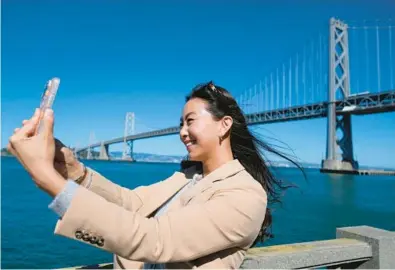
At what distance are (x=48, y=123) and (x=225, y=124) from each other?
0.45m

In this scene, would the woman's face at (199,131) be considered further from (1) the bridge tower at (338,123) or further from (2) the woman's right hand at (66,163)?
(1) the bridge tower at (338,123)

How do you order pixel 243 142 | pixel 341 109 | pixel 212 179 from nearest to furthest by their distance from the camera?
pixel 212 179 < pixel 243 142 < pixel 341 109

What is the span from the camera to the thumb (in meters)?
0.57

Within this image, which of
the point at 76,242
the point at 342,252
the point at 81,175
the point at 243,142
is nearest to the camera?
the point at 81,175

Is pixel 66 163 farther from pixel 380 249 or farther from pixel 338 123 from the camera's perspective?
pixel 338 123

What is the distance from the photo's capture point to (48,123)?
0.57m

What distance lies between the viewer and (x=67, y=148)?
829mm

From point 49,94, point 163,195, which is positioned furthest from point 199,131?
point 49,94

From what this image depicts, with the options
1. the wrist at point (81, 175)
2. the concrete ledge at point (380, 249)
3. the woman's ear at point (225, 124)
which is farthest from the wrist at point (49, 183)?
the concrete ledge at point (380, 249)

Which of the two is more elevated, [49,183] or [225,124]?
[225,124]

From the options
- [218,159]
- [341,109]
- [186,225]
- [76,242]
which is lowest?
[76,242]

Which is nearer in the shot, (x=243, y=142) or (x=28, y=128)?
(x=28, y=128)

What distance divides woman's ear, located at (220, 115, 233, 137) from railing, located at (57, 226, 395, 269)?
800 millimetres

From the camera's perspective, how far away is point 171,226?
604 mm
